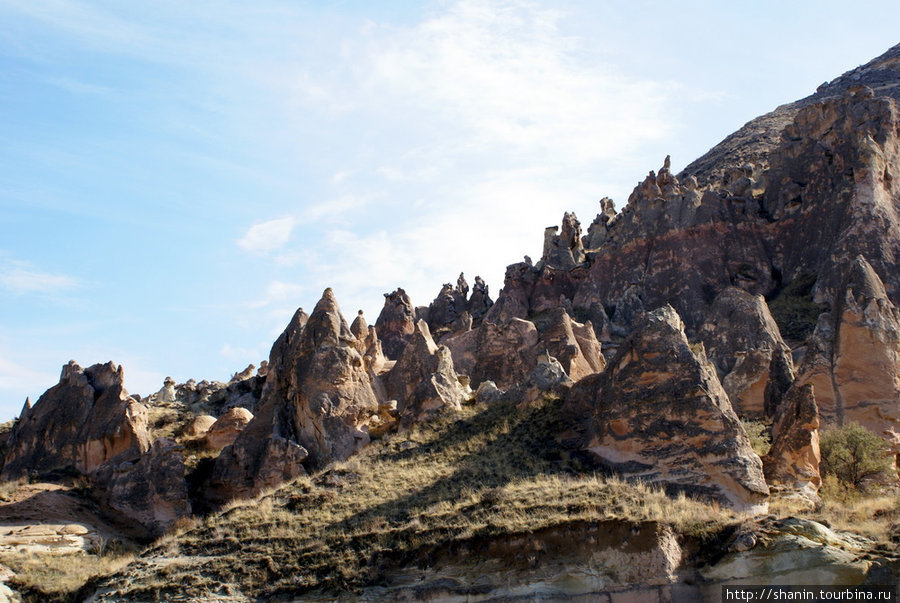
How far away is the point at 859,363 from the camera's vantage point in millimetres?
37656

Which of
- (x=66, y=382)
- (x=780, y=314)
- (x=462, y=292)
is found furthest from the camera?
(x=462, y=292)

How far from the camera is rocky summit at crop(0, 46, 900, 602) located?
2356cm

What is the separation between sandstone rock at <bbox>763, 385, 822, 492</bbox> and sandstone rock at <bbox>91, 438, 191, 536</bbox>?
19195 millimetres

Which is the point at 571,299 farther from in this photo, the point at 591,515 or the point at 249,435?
the point at 591,515

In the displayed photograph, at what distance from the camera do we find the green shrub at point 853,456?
3200 centimetres

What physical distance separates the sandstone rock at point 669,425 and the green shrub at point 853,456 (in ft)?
18.8

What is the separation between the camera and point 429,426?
112 feet

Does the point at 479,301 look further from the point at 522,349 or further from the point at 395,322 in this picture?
the point at 522,349

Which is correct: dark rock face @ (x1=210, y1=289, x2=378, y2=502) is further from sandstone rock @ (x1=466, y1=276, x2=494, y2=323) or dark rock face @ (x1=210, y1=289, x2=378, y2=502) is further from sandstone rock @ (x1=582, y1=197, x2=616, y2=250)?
sandstone rock @ (x1=582, y1=197, x2=616, y2=250)

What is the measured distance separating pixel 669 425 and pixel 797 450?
4.27 meters

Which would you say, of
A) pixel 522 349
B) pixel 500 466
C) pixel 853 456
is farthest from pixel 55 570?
pixel 522 349

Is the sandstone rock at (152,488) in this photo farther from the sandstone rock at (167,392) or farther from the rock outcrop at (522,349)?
the sandstone rock at (167,392)

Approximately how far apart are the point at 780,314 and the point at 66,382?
1460 inches

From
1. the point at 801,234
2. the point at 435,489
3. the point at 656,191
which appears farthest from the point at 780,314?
the point at 435,489
